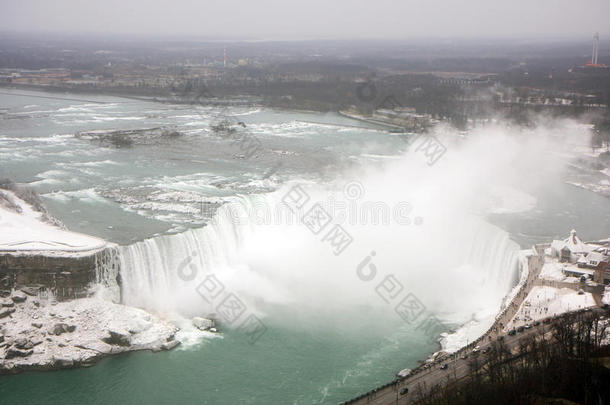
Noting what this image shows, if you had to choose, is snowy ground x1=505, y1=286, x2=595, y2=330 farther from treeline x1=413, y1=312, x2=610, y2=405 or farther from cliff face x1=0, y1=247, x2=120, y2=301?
cliff face x1=0, y1=247, x2=120, y2=301

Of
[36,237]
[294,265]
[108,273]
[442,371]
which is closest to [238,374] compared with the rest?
[442,371]

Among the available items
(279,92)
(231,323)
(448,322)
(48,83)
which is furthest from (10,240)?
(48,83)

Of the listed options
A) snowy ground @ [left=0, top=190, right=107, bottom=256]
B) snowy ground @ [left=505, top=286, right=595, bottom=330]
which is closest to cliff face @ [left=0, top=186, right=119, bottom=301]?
snowy ground @ [left=0, top=190, right=107, bottom=256]

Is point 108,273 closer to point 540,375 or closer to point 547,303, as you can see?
point 540,375

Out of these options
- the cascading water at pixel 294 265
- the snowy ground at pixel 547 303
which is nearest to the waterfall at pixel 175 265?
the cascading water at pixel 294 265

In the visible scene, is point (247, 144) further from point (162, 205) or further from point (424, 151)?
point (162, 205)

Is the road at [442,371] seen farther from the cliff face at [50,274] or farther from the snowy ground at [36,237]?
the snowy ground at [36,237]
